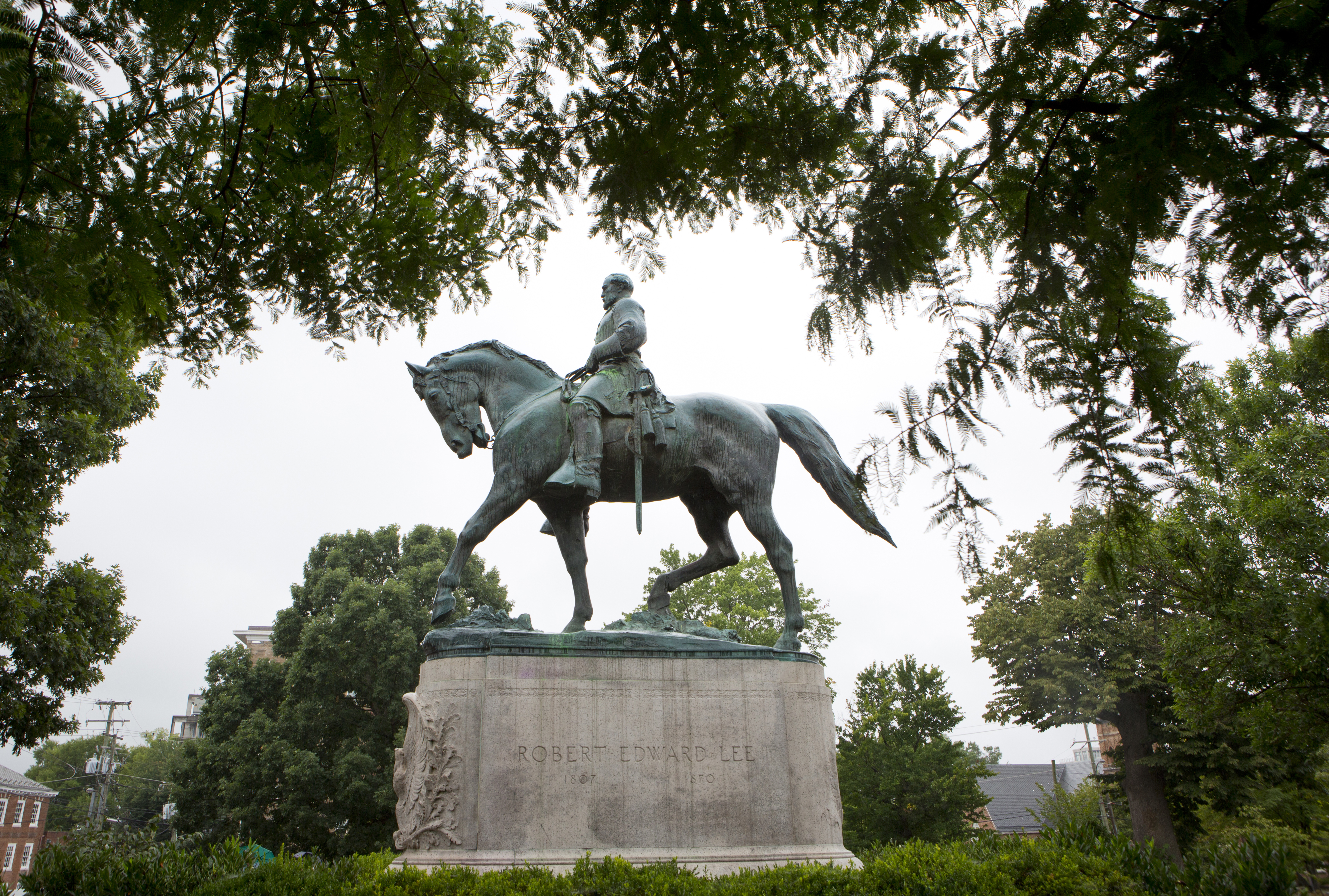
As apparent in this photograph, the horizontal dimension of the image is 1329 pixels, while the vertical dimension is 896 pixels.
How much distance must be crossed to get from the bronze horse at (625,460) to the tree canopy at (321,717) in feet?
60.3

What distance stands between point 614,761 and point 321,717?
74.2 feet

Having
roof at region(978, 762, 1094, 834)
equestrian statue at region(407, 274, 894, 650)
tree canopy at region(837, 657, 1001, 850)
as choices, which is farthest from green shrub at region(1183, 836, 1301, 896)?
roof at region(978, 762, 1094, 834)

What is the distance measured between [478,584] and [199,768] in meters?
9.88

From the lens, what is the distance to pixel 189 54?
12.8 ft

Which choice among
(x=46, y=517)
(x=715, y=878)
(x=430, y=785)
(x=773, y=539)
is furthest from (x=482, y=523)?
(x=46, y=517)

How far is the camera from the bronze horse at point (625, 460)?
834 centimetres

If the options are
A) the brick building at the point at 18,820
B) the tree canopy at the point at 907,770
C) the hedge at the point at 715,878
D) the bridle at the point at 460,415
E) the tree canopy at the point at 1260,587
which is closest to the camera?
the hedge at the point at 715,878

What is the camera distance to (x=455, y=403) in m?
8.95

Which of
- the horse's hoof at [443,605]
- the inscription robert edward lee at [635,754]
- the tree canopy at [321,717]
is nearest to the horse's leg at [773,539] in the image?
the inscription robert edward lee at [635,754]

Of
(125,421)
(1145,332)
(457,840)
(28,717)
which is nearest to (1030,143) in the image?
A: (1145,332)

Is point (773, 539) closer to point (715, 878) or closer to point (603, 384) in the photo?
point (603, 384)

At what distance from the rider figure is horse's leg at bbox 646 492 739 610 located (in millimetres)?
1311

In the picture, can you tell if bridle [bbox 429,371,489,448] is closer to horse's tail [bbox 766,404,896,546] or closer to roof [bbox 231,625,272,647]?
horse's tail [bbox 766,404,896,546]

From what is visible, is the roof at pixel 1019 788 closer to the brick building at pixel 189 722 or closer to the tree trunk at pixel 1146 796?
the tree trunk at pixel 1146 796
